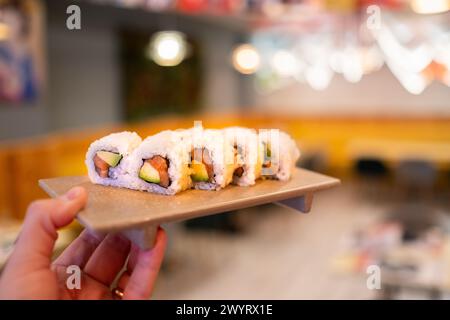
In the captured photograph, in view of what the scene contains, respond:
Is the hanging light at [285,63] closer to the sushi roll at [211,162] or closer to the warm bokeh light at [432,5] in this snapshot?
the warm bokeh light at [432,5]

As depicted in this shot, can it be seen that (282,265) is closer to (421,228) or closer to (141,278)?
(421,228)

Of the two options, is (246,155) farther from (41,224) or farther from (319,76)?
(319,76)

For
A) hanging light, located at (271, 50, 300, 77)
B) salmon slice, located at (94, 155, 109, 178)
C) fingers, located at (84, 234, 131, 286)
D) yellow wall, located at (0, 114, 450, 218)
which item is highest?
hanging light, located at (271, 50, 300, 77)

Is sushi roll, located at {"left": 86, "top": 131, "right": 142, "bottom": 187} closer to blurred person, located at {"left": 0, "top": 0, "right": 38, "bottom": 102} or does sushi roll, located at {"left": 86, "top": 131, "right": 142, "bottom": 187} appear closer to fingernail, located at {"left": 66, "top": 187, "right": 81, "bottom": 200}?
fingernail, located at {"left": 66, "top": 187, "right": 81, "bottom": 200}

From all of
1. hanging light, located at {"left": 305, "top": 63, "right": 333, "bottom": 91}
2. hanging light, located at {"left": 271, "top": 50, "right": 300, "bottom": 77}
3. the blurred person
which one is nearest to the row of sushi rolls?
the blurred person

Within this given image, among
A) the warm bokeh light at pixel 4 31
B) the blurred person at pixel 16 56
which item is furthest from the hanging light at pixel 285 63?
the warm bokeh light at pixel 4 31

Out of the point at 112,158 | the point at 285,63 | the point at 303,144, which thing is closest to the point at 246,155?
the point at 112,158
